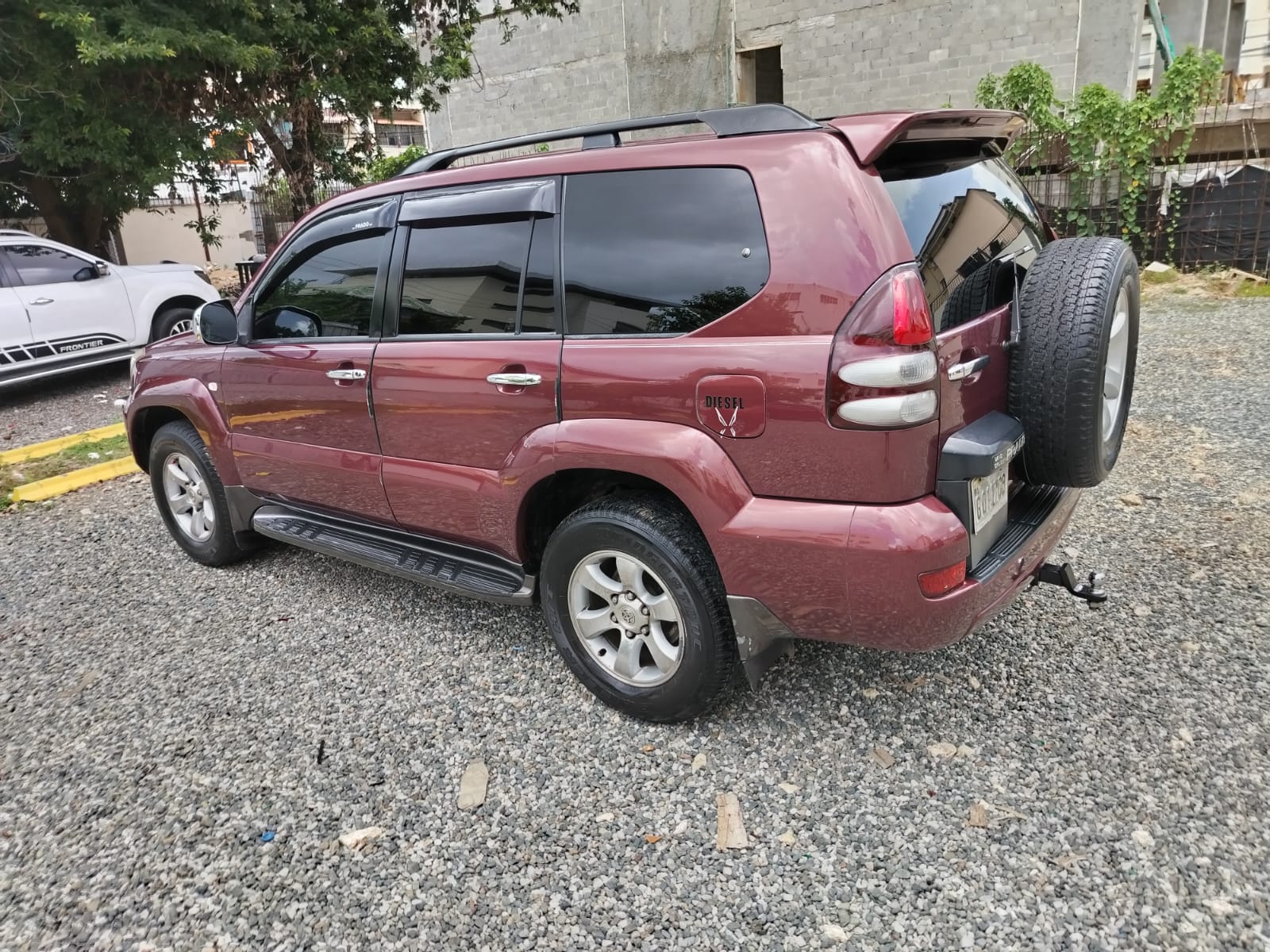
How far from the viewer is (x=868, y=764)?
104 inches

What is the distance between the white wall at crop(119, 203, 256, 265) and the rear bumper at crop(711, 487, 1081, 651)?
1995 centimetres

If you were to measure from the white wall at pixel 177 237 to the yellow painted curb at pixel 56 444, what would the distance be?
13.6 metres

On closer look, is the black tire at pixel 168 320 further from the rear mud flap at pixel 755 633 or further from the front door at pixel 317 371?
the rear mud flap at pixel 755 633

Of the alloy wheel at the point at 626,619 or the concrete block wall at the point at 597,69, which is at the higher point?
the concrete block wall at the point at 597,69

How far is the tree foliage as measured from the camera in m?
8.50

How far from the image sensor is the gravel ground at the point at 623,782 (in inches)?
84.3

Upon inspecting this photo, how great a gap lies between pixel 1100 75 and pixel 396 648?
14.0m

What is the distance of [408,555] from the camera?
11.2 ft

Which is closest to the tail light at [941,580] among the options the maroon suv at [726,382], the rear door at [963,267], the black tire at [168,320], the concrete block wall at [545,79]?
the maroon suv at [726,382]

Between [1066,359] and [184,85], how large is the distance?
36.1 ft

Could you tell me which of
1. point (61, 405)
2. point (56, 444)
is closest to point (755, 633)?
point (56, 444)

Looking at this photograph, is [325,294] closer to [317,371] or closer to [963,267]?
[317,371]

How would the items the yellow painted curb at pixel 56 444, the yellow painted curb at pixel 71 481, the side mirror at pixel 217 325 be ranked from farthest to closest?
the yellow painted curb at pixel 56 444, the yellow painted curb at pixel 71 481, the side mirror at pixel 217 325

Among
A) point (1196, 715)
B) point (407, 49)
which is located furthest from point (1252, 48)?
point (1196, 715)
